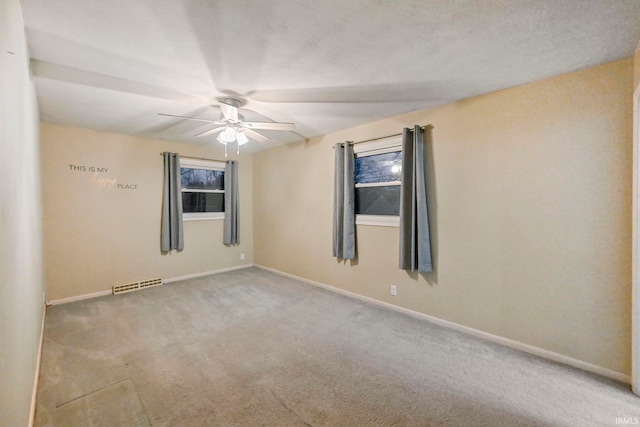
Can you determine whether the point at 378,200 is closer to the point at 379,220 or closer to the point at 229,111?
the point at 379,220

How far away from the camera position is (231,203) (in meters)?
5.45

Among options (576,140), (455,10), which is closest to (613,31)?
(576,140)

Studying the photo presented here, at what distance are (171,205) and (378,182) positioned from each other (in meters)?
3.54

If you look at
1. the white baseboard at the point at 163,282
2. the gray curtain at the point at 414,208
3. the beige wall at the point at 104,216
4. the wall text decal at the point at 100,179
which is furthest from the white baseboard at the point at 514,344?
the wall text decal at the point at 100,179

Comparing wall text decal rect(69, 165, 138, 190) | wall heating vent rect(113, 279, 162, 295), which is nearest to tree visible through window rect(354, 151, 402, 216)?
wall heating vent rect(113, 279, 162, 295)

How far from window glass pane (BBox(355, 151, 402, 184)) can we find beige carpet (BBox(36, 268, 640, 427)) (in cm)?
182

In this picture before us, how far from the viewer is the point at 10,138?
1266 millimetres

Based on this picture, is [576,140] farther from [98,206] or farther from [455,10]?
[98,206]

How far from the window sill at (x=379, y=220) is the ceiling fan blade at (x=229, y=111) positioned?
2.14 metres

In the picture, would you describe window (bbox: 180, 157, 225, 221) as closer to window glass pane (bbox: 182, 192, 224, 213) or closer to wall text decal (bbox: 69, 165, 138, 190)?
window glass pane (bbox: 182, 192, 224, 213)

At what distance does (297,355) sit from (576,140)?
310cm

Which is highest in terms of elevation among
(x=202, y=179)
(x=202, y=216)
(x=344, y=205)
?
(x=202, y=179)

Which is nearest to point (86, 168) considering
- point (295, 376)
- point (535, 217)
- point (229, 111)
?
point (229, 111)

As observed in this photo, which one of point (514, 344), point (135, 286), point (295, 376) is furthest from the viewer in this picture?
point (135, 286)
